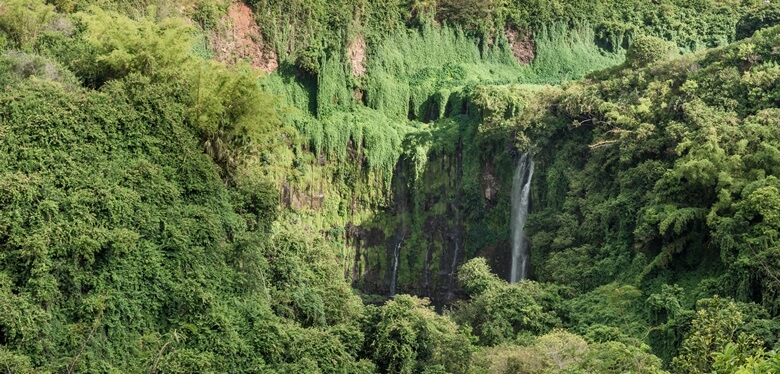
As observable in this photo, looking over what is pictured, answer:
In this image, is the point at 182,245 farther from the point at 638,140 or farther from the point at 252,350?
the point at 638,140

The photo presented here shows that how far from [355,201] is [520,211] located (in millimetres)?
6147

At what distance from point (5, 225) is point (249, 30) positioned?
2157 cm

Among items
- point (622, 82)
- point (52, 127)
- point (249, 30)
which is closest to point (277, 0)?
point (249, 30)

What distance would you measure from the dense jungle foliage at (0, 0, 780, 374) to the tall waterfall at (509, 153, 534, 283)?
0.71m

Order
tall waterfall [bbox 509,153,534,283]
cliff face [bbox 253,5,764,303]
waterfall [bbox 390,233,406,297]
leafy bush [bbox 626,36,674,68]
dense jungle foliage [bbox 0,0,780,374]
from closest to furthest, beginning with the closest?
dense jungle foliage [bbox 0,0,780,374], leafy bush [bbox 626,36,674,68], tall waterfall [bbox 509,153,534,283], cliff face [bbox 253,5,764,303], waterfall [bbox 390,233,406,297]

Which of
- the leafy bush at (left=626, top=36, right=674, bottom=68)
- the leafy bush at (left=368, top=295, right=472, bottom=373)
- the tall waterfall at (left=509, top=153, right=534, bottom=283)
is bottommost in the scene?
the leafy bush at (left=368, top=295, right=472, bottom=373)

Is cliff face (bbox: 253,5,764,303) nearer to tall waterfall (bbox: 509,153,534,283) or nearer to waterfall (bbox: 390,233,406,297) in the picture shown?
waterfall (bbox: 390,233,406,297)

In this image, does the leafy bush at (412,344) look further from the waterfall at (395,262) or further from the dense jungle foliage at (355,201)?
the waterfall at (395,262)

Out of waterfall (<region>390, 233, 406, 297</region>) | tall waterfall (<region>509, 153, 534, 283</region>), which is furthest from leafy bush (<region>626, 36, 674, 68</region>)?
waterfall (<region>390, 233, 406, 297</region>)

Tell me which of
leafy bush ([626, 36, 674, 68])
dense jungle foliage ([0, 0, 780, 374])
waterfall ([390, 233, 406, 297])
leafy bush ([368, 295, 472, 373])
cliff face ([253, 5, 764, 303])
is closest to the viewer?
dense jungle foliage ([0, 0, 780, 374])

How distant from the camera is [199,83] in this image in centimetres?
2486

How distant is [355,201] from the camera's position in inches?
1528

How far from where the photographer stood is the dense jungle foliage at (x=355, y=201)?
21.2 meters

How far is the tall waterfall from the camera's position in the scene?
35438mm
